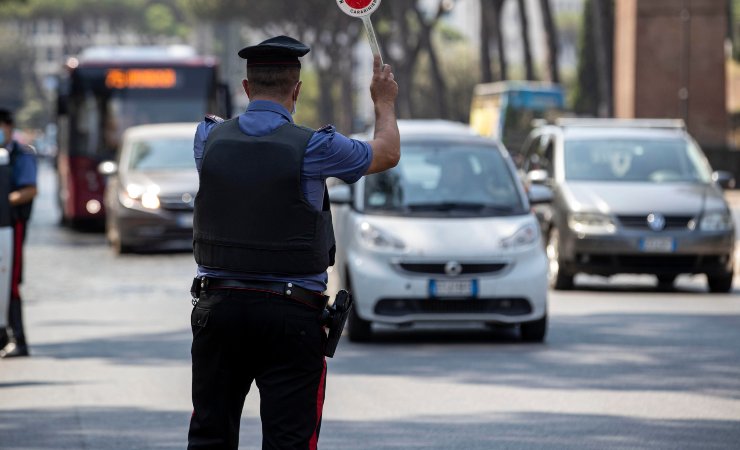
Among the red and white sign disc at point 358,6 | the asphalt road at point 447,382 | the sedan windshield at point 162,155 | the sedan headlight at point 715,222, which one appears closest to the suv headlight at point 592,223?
the asphalt road at point 447,382

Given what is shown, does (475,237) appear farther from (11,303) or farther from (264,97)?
(264,97)

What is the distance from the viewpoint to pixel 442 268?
496 inches

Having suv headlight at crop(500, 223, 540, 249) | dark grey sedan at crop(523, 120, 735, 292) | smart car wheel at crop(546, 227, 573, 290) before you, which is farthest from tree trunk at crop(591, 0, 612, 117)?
suv headlight at crop(500, 223, 540, 249)

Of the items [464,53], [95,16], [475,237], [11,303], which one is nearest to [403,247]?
[475,237]

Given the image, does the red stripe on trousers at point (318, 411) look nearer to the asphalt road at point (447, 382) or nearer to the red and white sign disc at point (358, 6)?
the red and white sign disc at point (358, 6)

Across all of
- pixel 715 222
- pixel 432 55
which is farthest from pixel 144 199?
pixel 432 55

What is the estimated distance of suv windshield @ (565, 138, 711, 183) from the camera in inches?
694

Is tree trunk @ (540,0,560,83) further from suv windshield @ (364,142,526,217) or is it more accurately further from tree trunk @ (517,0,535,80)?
suv windshield @ (364,142,526,217)

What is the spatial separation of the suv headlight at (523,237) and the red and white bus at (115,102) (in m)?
15.3

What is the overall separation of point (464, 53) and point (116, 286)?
77813mm

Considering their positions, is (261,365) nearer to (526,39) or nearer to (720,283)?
(720,283)

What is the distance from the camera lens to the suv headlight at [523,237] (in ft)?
41.8

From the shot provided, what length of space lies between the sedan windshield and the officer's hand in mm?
18271

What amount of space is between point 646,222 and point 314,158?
11861 millimetres
